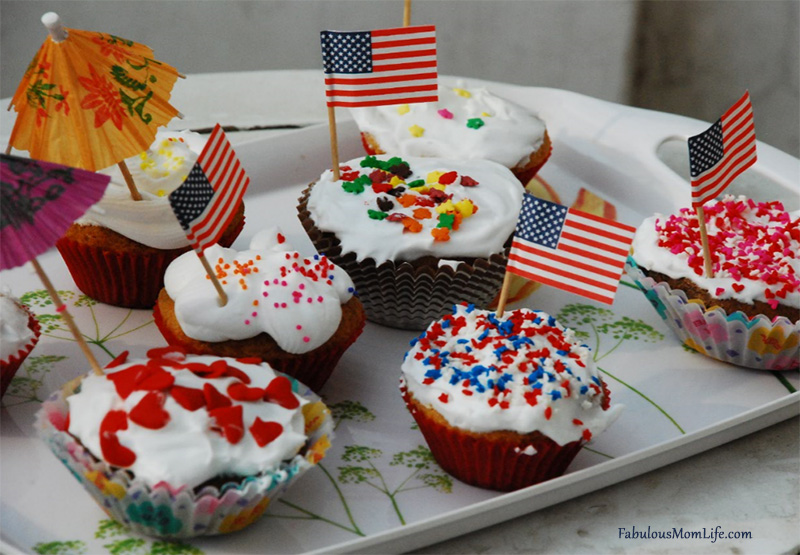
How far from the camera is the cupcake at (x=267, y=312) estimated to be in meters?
2.83

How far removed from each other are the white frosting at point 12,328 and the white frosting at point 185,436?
40cm

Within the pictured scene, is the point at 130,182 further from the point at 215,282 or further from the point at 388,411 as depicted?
the point at 388,411

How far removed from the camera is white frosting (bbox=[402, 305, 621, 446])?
254 centimetres

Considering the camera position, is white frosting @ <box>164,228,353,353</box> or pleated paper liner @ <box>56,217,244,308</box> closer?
white frosting @ <box>164,228,353,353</box>

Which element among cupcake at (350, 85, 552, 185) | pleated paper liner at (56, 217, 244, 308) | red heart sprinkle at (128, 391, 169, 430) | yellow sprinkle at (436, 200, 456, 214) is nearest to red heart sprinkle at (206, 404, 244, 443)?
red heart sprinkle at (128, 391, 169, 430)

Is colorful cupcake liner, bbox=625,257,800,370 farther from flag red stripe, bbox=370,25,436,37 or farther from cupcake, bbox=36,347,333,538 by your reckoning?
cupcake, bbox=36,347,333,538

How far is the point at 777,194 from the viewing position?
4.08 meters

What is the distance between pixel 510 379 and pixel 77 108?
149 cm

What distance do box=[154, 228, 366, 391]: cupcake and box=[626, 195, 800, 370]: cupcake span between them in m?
1.00

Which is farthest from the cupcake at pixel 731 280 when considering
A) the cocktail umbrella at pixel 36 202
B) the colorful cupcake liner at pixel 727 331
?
the cocktail umbrella at pixel 36 202

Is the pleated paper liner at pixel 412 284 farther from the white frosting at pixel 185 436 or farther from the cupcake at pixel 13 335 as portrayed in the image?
the cupcake at pixel 13 335

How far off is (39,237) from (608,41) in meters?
5.45

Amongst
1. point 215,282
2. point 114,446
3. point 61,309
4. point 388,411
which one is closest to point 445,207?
point 388,411

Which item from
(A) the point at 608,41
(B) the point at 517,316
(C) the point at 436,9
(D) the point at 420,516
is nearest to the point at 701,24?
(A) the point at 608,41
